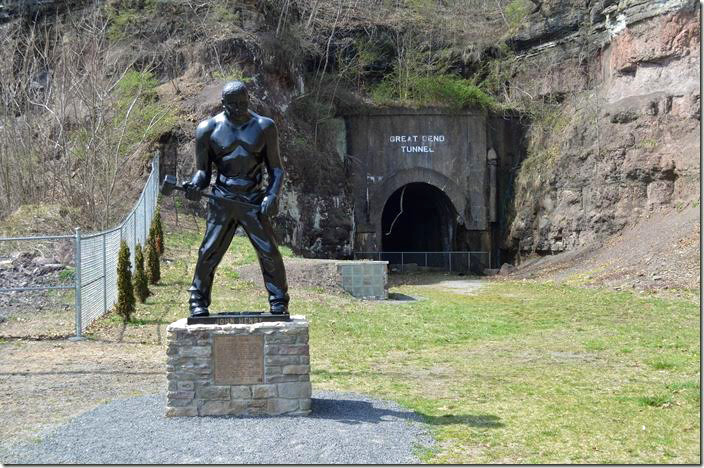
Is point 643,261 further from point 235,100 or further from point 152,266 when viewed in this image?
point 235,100

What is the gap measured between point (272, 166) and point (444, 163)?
79.7 feet

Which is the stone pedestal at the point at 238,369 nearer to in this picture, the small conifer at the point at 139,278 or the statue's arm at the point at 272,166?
the statue's arm at the point at 272,166

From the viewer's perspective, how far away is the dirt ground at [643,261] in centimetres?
1917

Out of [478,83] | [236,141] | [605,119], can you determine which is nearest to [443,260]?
[478,83]

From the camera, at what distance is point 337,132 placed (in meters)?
31.9

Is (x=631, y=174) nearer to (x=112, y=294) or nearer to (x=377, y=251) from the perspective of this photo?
(x=377, y=251)

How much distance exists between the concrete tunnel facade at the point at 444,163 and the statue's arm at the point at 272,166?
2293cm

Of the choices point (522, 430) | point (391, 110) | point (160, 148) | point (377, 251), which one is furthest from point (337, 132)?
point (522, 430)

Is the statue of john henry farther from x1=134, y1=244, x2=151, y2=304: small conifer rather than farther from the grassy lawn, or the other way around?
x1=134, y1=244, x2=151, y2=304: small conifer

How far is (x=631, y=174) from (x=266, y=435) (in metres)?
22.9

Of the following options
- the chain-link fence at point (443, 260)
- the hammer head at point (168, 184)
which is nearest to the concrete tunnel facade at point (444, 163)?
the chain-link fence at point (443, 260)

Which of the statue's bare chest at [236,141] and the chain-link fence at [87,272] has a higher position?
the statue's bare chest at [236,141]

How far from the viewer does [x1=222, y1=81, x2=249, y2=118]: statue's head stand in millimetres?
7660

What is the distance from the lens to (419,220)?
3850cm
